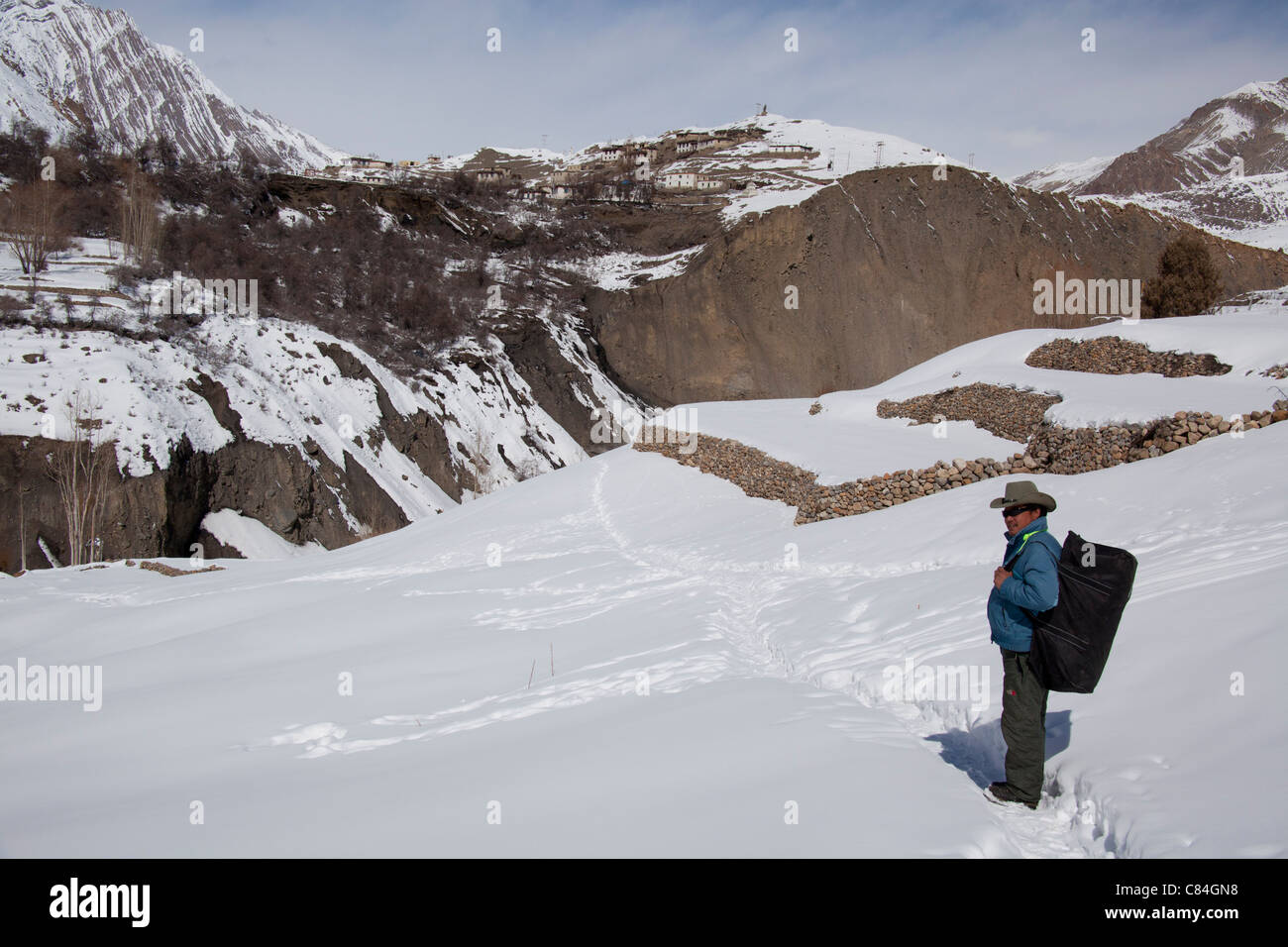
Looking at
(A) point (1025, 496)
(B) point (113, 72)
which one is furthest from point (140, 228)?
(B) point (113, 72)

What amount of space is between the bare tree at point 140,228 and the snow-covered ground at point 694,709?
92.6 feet

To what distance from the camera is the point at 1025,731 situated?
3.95 metres

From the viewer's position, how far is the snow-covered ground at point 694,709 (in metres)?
3.52

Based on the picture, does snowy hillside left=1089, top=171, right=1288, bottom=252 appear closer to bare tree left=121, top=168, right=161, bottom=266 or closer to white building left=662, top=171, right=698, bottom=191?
white building left=662, top=171, right=698, bottom=191

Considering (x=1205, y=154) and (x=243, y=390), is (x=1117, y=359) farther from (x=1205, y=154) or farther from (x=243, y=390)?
(x=1205, y=154)

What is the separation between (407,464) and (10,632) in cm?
2090

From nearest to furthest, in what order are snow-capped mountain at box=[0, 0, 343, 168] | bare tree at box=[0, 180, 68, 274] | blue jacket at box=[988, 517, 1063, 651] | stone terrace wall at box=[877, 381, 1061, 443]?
blue jacket at box=[988, 517, 1063, 651] → stone terrace wall at box=[877, 381, 1061, 443] → bare tree at box=[0, 180, 68, 274] → snow-capped mountain at box=[0, 0, 343, 168]

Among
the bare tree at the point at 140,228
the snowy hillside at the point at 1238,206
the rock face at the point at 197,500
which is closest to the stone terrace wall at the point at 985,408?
the rock face at the point at 197,500

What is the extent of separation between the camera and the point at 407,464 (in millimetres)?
31094

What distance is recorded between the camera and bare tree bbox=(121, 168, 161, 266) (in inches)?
1363

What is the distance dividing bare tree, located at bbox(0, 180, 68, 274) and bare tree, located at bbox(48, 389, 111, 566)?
1171 centimetres

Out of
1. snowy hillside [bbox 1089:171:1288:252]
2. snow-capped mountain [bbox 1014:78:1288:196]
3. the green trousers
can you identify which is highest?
snow-capped mountain [bbox 1014:78:1288:196]

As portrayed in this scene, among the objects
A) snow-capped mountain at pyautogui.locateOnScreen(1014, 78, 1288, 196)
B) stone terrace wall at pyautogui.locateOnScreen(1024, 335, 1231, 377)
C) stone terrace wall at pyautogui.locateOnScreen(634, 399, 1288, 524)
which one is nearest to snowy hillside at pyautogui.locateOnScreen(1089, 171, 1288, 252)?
snow-capped mountain at pyautogui.locateOnScreen(1014, 78, 1288, 196)

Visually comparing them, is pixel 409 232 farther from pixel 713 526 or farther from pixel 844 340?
pixel 713 526
